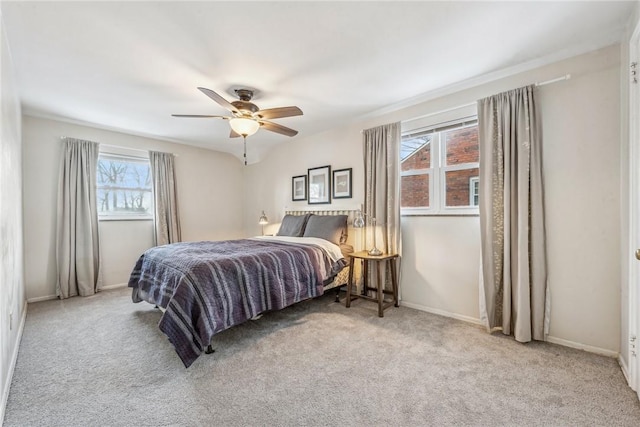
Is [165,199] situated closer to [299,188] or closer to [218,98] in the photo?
[299,188]

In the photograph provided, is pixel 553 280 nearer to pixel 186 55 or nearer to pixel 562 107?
pixel 562 107

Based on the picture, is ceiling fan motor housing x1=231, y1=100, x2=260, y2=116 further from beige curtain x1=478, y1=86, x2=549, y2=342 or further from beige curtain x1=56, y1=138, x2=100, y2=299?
beige curtain x1=56, y1=138, x2=100, y2=299

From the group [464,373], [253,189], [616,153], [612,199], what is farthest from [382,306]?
[253,189]

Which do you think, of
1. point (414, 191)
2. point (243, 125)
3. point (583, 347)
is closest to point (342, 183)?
point (414, 191)

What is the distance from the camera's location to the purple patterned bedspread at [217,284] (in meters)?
2.00

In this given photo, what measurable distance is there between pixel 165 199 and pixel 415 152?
3.91 metres

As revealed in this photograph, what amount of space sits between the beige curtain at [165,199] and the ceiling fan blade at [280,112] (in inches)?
106

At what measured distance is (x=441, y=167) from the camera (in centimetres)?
303

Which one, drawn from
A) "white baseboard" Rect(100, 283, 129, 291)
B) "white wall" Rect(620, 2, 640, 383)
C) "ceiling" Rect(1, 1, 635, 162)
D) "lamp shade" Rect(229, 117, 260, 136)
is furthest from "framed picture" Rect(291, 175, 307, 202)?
"white wall" Rect(620, 2, 640, 383)

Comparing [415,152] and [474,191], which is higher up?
[415,152]

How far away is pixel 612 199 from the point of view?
6.70 ft

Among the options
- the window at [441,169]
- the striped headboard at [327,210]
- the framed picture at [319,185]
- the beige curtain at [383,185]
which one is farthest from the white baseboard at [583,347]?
the framed picture at [319,185]

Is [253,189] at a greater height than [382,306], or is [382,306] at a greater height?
[253,189]

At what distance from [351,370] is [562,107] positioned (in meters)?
2.64
